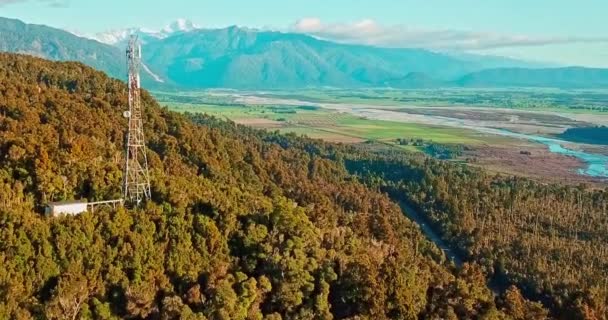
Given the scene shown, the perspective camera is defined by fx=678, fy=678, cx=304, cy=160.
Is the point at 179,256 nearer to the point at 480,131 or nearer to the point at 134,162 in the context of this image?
the point at 134,162

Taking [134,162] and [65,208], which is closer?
[65,208]

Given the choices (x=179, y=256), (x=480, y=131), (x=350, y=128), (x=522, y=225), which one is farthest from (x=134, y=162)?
(x=480, y=131)

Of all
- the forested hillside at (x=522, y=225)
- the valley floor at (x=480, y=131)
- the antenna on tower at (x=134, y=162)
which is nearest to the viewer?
the antenna on tower at (x=134, y=162)

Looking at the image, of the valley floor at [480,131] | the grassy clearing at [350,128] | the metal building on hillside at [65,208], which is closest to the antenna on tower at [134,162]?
the metal building on hillside at [65,208]

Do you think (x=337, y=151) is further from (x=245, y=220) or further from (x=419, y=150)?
(x=245, y=220)

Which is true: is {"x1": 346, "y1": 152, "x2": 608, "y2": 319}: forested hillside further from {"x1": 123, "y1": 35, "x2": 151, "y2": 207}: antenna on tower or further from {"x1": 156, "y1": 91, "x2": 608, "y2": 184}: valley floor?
{"x1": 156, "y1": 91, "x2": 608, "y2": 184}: valley floor

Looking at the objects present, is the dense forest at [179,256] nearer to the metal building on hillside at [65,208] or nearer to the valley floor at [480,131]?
the metal building on hillside at [65,208]

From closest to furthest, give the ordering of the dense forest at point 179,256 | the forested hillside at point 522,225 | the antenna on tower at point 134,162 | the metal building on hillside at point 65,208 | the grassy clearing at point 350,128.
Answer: the dense forest at point 179,256, the metal building on hillside at point 65,208, the antenna on tower at point 134,162, the forested hillside at point 522,225, the grassy clearing at point 350,128

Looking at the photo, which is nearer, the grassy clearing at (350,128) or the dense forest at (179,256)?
the dense forest at (179,256)

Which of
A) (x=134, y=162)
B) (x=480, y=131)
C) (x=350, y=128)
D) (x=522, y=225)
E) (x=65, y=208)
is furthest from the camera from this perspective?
(x=350, y=128)

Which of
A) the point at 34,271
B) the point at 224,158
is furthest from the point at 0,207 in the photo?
the point at 224,158

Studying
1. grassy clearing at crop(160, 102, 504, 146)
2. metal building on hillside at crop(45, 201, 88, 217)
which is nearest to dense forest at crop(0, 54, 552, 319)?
metal building on hillside at crop(45, 201, 88, 217)
